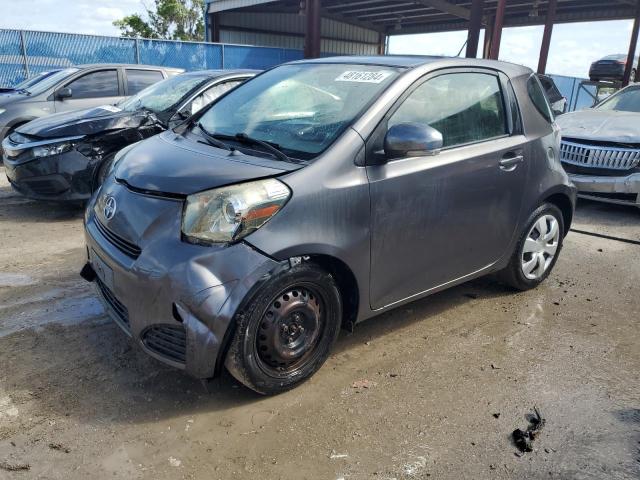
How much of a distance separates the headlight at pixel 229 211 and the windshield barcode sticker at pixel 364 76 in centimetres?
108

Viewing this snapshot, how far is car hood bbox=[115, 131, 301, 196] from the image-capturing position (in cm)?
256

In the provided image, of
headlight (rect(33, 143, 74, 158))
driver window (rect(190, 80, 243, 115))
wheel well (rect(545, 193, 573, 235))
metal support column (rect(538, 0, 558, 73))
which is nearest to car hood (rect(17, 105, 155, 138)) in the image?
headlight (rect(33, 143, 74, 158))

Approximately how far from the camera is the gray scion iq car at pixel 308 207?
8.00 feet

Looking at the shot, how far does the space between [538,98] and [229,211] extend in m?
2.76

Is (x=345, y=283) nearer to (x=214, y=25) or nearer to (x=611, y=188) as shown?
(x=611, y=188)

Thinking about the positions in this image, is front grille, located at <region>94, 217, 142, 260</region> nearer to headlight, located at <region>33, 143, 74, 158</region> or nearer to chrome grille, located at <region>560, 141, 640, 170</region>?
headlight, located at <region>33, 143, 74, 158</region>

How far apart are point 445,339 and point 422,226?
0.84 m

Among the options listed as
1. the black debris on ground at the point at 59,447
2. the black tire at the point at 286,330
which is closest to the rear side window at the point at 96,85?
the black tire at the point at 286,330

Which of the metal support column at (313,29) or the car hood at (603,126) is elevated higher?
the metal support column at (313,29)

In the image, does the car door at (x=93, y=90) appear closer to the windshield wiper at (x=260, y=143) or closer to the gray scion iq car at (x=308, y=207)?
the gray scion iq car at (x=308, y=207)

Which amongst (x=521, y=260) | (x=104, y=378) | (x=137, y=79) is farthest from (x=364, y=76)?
(x=137, y=79)

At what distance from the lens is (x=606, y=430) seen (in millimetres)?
2596

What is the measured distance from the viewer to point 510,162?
3.56 m

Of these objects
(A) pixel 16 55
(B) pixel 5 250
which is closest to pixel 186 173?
(B) pixel 5 250
